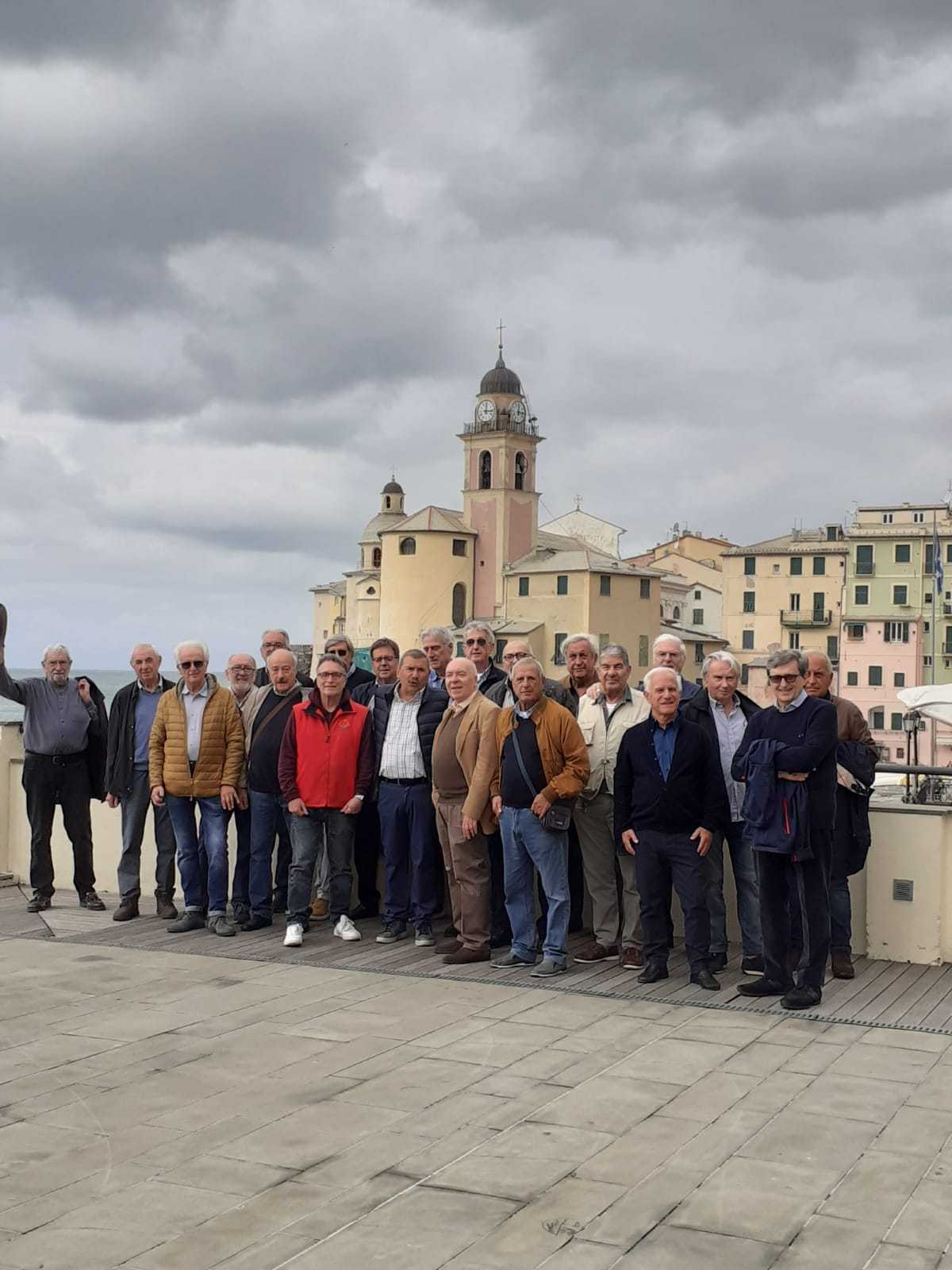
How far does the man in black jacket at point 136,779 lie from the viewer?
387 inches

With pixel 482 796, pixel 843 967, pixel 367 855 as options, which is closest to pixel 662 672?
pixel 482 796

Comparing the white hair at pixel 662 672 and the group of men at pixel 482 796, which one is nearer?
the group of men at pixel 482 796

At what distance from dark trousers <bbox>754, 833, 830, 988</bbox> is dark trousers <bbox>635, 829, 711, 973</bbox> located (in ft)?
1.17

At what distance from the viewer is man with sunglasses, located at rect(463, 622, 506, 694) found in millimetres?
8805

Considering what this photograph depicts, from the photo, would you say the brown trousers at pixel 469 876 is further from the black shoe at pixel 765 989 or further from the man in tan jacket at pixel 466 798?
the black shoe at pixel 765 989

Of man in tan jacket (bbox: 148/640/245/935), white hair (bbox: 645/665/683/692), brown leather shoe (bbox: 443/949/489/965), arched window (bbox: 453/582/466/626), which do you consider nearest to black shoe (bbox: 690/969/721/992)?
brown leather shoe (bbox: 443/949/489/965)

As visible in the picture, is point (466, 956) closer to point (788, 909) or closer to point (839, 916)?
point (788, 909)

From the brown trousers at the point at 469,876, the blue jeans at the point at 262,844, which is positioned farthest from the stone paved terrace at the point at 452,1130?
the blue jeans at the point at 262,844

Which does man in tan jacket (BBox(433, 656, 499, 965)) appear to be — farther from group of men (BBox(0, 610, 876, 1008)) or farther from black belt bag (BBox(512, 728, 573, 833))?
black belt bag (BBox(512, 728, 573, 833))

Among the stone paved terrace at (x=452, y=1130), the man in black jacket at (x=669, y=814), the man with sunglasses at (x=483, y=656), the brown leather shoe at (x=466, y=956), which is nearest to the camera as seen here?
the stone paved terrace at (x=452, y=1130)

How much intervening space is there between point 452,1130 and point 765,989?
2.69 meters

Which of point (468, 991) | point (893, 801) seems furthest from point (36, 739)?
point (893, 801)

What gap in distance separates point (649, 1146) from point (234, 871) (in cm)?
541

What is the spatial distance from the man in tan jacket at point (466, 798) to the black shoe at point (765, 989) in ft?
5.44
